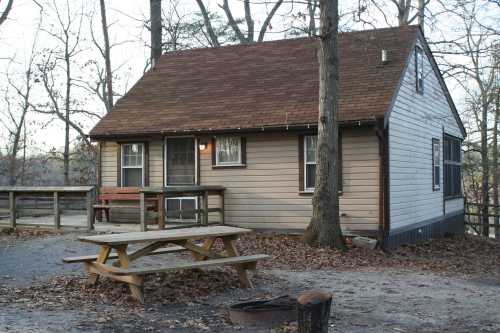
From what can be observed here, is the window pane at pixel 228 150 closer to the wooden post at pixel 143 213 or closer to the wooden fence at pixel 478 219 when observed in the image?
the wooden post at pixel 143 213

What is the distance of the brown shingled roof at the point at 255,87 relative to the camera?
1557 centimetres

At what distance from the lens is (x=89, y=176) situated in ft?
108

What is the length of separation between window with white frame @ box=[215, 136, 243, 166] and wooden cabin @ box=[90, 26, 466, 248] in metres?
0.03

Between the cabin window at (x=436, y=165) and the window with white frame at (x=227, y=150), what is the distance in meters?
6.67

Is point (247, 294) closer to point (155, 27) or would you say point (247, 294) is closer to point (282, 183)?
point (282, 183)

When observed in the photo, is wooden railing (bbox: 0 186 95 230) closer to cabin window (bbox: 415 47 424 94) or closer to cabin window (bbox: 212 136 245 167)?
cabin window (bbox: 212 136 245 167)

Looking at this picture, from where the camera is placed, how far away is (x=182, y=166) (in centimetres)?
1686

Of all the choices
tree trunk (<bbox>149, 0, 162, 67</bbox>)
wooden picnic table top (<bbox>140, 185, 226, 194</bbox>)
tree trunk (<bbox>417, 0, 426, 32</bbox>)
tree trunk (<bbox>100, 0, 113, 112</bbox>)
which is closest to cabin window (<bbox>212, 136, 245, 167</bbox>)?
wooden picnic table top (<bbox>140, 185, 226, 194</bbox>)

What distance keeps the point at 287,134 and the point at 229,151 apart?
1.70 metres

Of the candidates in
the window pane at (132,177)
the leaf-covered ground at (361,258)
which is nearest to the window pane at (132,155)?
the window pane at (132,177)

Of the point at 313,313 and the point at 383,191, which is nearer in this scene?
the point at 313,313

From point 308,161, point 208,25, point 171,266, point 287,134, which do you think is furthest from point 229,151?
point 208,25

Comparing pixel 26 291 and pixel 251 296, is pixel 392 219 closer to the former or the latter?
pixel 251 296

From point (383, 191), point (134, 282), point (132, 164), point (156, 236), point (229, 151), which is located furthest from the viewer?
point (132, 164)
